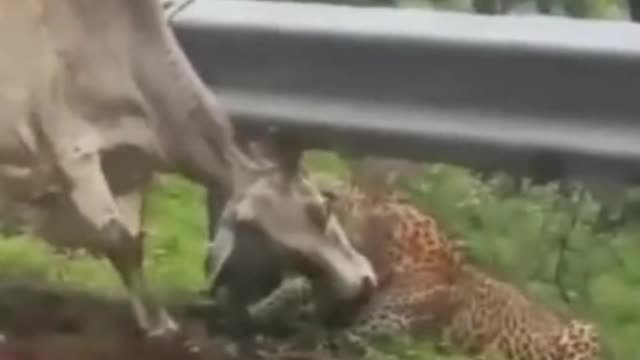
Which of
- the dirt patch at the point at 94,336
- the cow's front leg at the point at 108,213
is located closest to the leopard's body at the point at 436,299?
the dirt patch at the point at 94,336

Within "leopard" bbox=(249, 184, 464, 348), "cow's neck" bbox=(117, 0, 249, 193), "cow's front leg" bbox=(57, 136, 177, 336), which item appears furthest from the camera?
"leopard" bbox=(249, 184, 464, 348)

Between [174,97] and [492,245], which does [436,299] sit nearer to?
[492,245]

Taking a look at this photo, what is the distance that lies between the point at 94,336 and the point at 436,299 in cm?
59

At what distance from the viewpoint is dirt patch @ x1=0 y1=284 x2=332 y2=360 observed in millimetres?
3650

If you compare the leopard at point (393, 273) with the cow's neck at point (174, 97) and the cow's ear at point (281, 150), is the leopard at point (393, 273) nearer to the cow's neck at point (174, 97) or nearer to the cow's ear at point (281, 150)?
the cow's ear at point (281, 150)

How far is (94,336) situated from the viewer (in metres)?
3.70

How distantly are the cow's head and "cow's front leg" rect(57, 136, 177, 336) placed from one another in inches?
7.1

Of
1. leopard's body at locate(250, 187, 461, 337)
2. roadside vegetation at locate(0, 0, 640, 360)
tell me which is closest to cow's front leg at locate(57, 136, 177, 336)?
roadside vegetation at locate(0, 0, 640, 360)

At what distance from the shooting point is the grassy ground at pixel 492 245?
149 inches

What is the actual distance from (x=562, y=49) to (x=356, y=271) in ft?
1.71

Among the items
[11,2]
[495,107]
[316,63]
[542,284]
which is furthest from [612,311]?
[11,2]

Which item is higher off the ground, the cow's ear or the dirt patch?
the cow's ear

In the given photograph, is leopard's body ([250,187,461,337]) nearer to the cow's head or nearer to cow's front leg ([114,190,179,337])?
the cow's head

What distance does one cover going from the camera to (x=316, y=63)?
3.72 metres
